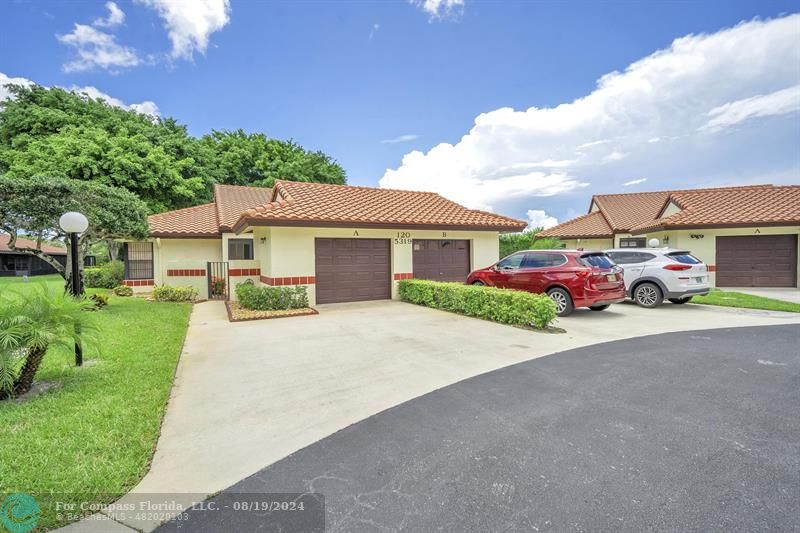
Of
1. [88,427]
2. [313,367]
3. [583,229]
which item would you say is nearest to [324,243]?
[313,367]

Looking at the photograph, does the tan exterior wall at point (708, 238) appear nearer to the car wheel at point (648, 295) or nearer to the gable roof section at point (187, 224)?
the car wheel at point (648, 295)

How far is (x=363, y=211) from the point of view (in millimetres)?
12367

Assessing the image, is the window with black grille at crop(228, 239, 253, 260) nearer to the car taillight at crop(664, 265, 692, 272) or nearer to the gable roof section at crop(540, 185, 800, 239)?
the car taillight at crop(664, 265, 692, 272)

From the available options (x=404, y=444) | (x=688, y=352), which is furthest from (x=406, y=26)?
(x=404, y=444)

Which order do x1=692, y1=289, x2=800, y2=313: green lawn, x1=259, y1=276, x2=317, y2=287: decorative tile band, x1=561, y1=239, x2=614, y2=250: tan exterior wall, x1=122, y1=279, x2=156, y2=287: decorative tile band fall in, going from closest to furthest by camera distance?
x1=692, y1=289, x2=800, y2=313: green lawn → x1=259, y1=276, x2=317, y2=287: decorative tile band → x1=122, y1=279, x2=156, y2=287: decorative tile band → x1=561, y1=239, x2=614, y2=250: tan exterior wall

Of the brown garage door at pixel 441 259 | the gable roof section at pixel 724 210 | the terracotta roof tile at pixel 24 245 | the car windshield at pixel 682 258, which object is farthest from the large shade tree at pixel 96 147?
the gable roof section at pixel 724 210

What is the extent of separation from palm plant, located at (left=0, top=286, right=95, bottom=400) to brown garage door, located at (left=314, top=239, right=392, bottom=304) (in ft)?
Result: 24.6

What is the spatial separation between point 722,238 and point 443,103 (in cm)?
1377

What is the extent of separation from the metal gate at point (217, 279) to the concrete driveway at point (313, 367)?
513 cm

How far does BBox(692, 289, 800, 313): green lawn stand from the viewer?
1021cm

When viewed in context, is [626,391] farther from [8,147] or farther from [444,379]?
[8,147]

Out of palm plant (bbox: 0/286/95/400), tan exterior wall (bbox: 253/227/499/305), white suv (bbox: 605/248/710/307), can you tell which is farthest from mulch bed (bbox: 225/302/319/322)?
white suv (bbox: 605/248/710/307)

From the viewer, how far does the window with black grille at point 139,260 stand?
52.6 ft

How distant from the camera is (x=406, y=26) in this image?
14.2 meters
